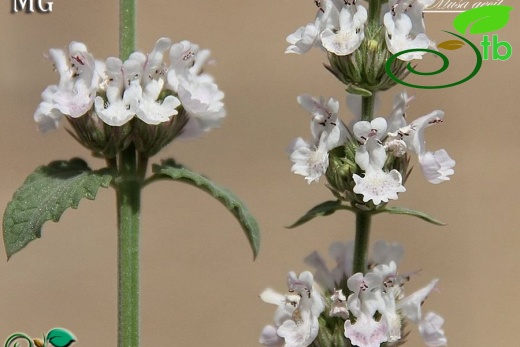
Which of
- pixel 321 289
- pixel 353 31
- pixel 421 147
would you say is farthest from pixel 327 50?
pixel 321 289

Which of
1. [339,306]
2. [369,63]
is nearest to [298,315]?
[339,306]

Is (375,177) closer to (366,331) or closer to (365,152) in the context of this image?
(365,152)

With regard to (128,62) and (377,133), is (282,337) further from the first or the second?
(128,62)

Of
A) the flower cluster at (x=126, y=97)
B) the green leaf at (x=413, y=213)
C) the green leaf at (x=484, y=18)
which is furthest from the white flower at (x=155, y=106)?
the green leaf at (x=484, y=18)

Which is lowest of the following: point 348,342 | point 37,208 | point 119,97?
point 348,342

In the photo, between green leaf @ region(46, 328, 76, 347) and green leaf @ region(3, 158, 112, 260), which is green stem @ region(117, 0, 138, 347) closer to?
green leaf @ region(3, 158, 112, 260)

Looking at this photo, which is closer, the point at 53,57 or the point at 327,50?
the point at 327,50

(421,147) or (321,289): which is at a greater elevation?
(421,147)
